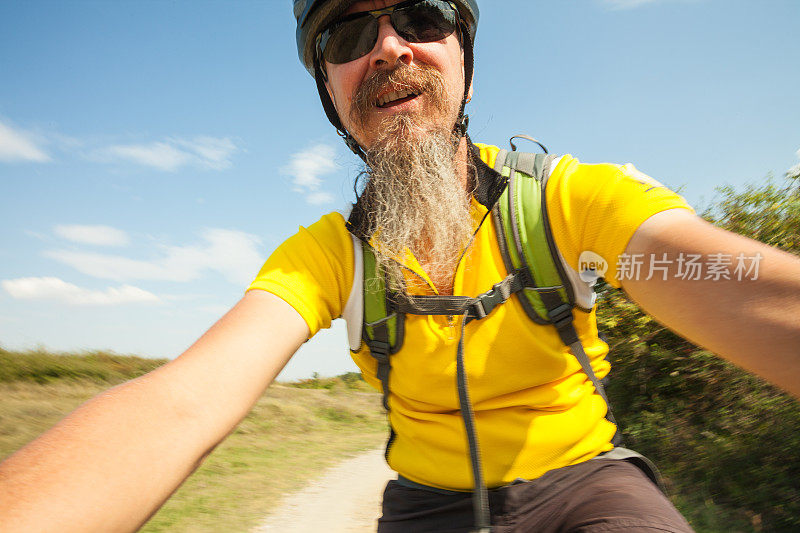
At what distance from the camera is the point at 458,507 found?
1.70 m

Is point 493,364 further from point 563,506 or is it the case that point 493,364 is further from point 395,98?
point 395,98

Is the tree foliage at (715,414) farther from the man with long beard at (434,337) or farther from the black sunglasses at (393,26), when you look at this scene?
the black sunglasses at (393,26)

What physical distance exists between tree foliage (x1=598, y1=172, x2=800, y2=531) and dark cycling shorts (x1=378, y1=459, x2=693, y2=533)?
330cm

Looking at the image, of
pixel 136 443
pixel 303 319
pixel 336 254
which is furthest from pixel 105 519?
pixel 336 254

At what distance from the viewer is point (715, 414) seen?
4.60 metres

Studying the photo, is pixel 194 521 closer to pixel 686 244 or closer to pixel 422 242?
pixel 422 242

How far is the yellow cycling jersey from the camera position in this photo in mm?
1598

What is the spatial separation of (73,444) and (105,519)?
179 millimetres

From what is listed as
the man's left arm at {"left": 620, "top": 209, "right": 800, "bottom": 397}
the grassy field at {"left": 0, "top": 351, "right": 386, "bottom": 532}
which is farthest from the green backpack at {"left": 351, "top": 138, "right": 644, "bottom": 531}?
the grassy field at {"left": 0, "top": 351, "right": 386, "bottom": 532}

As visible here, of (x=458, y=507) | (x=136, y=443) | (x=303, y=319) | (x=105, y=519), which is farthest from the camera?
(x=458, y=507)

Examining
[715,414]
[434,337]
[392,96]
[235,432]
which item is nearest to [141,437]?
[434,337]

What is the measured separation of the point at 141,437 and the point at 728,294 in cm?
141

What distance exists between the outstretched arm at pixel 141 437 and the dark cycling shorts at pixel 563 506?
82 centimetres

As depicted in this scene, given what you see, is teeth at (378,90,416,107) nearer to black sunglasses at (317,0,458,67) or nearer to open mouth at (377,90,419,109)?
open mouth at (377,90,419,109)
